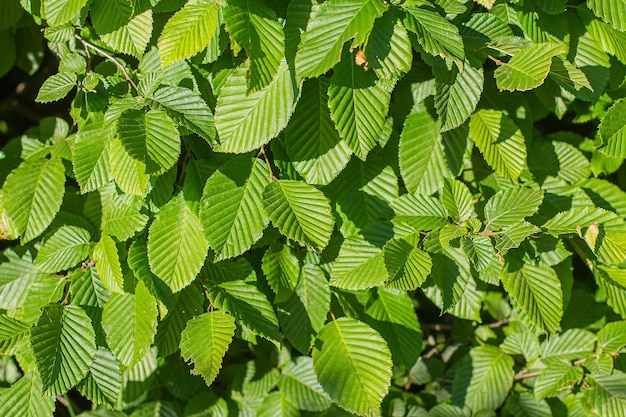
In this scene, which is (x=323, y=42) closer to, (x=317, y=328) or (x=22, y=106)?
(x=317, y=328)

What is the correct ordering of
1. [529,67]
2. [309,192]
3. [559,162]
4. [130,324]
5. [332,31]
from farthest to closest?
1. [559,162]
2. [130,324]
3. [309,192]
4. [529,67]
5. [332,31]

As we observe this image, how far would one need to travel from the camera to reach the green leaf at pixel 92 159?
58.4 inches

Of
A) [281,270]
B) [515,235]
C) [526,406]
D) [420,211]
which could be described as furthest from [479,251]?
[526,406]

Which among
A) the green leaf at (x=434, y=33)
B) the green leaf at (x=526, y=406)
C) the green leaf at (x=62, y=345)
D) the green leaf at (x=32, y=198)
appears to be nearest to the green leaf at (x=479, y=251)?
the green leaf at (x=434, y=33)

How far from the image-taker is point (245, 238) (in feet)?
4.67

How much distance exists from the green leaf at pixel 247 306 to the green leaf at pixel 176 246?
141 mm

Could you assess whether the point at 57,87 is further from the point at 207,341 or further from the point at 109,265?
the point at 207,341

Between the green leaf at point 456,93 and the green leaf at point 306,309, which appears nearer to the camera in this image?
the green leaf at point 456,93

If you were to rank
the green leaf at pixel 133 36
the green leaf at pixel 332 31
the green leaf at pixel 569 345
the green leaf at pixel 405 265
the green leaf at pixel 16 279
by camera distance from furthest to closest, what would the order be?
the green leaf at pixel 569 345 < the green leaf at pixel 16 279 < the green leaf at pixel 133 36 < the green leaf at pixel 405 265 < the green leaf at pixel 332 31

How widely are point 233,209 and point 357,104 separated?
0.41 meters

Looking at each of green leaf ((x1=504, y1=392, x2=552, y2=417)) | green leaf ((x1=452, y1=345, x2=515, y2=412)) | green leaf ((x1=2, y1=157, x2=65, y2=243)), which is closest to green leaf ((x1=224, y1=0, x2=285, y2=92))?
green leaf ((x1=2, y1=157, x2=65, y2=243))

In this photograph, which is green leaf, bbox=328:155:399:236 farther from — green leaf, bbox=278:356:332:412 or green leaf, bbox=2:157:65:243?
green leaf, bbox=2:157:65:243

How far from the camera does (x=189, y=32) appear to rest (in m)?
1.32

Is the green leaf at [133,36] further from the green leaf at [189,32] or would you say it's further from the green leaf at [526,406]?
the green leaf at [526,406]
